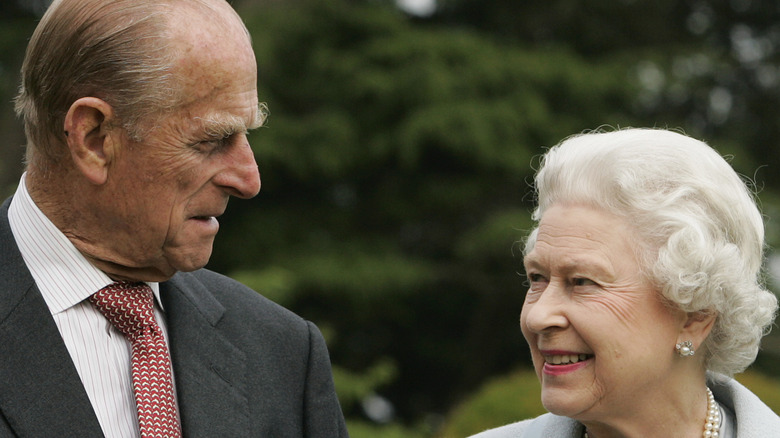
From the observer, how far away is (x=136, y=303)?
265cm

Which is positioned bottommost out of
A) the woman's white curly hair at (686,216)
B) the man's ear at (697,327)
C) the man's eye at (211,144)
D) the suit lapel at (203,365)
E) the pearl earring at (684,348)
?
the suit lapel at (203,365)

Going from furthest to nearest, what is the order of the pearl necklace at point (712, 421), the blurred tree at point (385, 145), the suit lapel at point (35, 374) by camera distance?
the blurred tree at point (385, 145) < the pearl necklace at point (712, 421) < the suit lapel at point (35, 374)

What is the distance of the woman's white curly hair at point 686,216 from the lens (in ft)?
8.89

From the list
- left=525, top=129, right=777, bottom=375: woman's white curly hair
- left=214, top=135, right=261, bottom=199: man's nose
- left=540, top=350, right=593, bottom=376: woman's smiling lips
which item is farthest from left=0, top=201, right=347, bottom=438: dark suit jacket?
left=525, top=129, right=777, bottom=375: woman's white curly hair

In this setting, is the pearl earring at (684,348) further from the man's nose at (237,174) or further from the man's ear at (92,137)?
the man's ear at (92,137)

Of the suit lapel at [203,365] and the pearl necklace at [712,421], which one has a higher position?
the suit lapel at [203,365]

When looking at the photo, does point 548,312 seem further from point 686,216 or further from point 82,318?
point 82,318

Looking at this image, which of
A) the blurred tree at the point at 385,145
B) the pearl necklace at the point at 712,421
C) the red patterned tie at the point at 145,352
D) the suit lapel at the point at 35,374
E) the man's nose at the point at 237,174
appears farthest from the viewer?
the blurred tree at the point at 385,145

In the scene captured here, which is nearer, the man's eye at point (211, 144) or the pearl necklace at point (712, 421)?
the man's eye at point (211, 144)

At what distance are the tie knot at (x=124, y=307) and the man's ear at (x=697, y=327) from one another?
1.35m

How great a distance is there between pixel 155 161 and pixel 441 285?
8902 mm

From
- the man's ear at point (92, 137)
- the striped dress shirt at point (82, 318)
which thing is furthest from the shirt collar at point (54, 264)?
the man's ear at point (92, 137)

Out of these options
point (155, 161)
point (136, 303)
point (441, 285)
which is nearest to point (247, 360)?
point (136, 303)

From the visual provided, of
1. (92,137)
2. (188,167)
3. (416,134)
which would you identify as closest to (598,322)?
(188,167)
